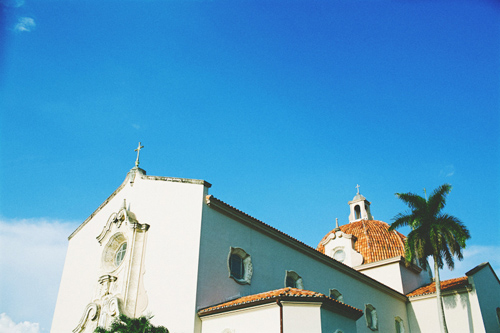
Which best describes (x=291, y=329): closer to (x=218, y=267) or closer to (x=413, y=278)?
(x=218, y=267)

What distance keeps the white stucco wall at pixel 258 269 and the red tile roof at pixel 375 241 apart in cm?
662

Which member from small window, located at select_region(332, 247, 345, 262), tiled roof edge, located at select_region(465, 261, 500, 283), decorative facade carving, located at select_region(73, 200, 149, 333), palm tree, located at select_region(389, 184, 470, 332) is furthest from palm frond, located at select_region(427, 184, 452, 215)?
decorative facade carving, located at select_region(73, 200, 149, 333)

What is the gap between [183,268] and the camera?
16.4m

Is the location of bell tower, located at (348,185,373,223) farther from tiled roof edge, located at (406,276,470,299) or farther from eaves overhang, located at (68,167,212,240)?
eaves overhang, located at (68,167,212,240)

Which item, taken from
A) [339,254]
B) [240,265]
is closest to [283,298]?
[240,265]

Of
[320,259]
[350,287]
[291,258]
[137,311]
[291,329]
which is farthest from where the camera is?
[350,287]

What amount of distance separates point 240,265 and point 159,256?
3453 mm

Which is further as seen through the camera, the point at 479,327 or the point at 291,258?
the point at 479,327

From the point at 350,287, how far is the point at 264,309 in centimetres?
1163

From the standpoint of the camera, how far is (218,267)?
17.1 meters

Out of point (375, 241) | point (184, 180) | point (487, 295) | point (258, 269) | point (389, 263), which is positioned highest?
point (375, 241)

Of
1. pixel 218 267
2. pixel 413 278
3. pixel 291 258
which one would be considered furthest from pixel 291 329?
pixel 413 278

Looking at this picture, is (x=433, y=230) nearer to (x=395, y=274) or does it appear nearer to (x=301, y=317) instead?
(x=395, y=274)

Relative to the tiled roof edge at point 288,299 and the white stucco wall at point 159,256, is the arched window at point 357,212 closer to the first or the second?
the tiled roof edge at point 288,299
